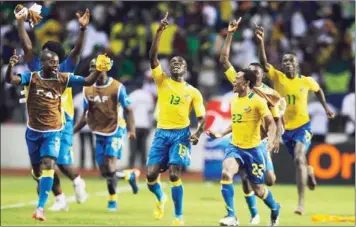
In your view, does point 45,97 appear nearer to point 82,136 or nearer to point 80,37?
point 80,37

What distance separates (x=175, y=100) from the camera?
18969mm

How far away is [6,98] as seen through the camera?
31.2 meters

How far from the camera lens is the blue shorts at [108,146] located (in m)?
21.1

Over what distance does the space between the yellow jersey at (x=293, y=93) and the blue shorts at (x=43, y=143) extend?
4.68m

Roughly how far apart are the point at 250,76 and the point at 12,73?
3.60 metres

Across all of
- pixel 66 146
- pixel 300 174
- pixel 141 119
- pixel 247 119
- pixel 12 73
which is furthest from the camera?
pixel 141 119

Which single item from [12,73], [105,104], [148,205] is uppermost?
[12,73]

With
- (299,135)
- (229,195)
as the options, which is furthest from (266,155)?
(299,135)

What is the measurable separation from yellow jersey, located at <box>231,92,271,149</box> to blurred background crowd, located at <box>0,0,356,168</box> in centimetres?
1158

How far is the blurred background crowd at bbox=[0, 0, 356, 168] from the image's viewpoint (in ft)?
99.5

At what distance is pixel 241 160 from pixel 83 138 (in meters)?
12.8

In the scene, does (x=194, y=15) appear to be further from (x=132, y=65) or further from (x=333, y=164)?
(x=333, y=164)

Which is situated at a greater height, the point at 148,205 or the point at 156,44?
the point at 156,44

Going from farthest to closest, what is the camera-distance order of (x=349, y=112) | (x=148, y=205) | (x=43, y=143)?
1. (x=349, y=112)
2. (x=148, y=205)
3. (x=43, y=143)
